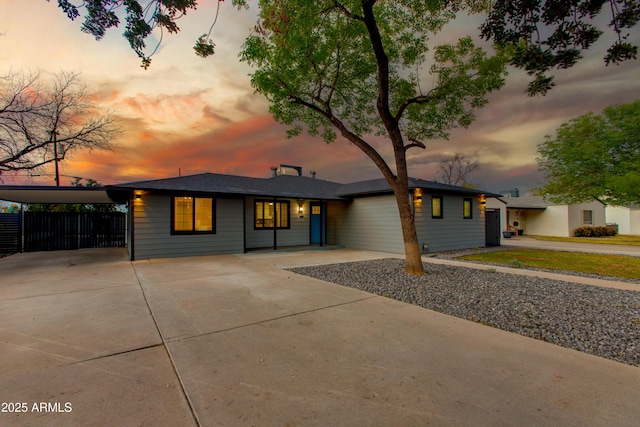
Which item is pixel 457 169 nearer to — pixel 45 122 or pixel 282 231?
pixel 282 231

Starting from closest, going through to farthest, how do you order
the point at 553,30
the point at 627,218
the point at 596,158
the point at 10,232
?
the point at 553,30 < the point at 10,232 < the point at 596,158 < the point at 627,218

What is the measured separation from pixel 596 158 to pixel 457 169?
13877 millimetres

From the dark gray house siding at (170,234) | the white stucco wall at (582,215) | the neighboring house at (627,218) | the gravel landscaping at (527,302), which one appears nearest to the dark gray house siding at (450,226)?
the gravel landscaping at (527,302)

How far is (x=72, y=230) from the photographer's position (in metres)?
12.5

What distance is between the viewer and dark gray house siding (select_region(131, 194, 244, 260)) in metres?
9.00

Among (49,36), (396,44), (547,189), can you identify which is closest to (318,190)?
(396,44)

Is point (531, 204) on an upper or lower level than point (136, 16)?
lower

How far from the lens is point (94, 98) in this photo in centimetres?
1366

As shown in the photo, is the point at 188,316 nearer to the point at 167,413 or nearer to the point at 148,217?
the point at 167,413

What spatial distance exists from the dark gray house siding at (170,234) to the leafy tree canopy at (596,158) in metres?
22.0

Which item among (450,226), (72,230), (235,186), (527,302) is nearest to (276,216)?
(235,186)

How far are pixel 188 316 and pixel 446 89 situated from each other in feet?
26.3

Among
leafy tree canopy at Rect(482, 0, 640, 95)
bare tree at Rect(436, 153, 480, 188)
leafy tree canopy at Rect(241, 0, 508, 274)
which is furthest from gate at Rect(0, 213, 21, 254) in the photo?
bare tree at Rect(436, 153, 480, 188)

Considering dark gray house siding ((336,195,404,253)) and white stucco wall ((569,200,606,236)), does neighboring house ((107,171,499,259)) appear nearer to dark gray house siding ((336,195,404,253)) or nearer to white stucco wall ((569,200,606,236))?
dark gray house siding ((336,195,404,253))
